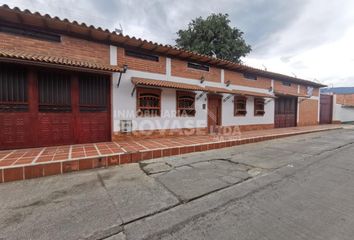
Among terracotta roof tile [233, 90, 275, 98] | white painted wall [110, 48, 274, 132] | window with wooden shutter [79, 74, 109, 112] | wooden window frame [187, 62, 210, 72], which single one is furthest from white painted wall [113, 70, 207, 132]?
terracotta roof tile [233, 90, 275, 98]

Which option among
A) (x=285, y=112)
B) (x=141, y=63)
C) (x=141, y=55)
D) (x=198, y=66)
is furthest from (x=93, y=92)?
(x=285, y=112)

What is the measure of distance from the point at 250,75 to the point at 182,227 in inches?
447

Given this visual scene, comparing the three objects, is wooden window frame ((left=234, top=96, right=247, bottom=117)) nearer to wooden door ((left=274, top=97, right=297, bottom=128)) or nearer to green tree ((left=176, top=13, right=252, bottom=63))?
wooden door ((left=274, top=97, right=297, bottom=128))

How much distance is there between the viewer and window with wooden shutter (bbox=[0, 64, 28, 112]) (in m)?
5.16

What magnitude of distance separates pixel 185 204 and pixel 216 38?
63.3ft

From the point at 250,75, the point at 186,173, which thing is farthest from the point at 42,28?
the point at 250,75

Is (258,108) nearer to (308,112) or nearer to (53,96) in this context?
(308,112)

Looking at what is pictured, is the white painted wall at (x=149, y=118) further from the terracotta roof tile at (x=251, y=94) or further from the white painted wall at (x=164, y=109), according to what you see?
the terracotta roof tile at (x=251, y=94)

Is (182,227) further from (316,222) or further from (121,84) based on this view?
(121,84)

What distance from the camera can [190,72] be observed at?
8.99 meters

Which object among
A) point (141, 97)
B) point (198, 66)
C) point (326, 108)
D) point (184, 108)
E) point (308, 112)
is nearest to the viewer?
point (141, 97)

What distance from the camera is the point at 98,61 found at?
6.54 metres

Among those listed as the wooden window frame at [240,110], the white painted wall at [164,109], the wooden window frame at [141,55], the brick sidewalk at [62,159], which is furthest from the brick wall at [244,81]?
the brick sidewalk at [62,159]

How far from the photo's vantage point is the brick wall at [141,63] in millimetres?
7004
